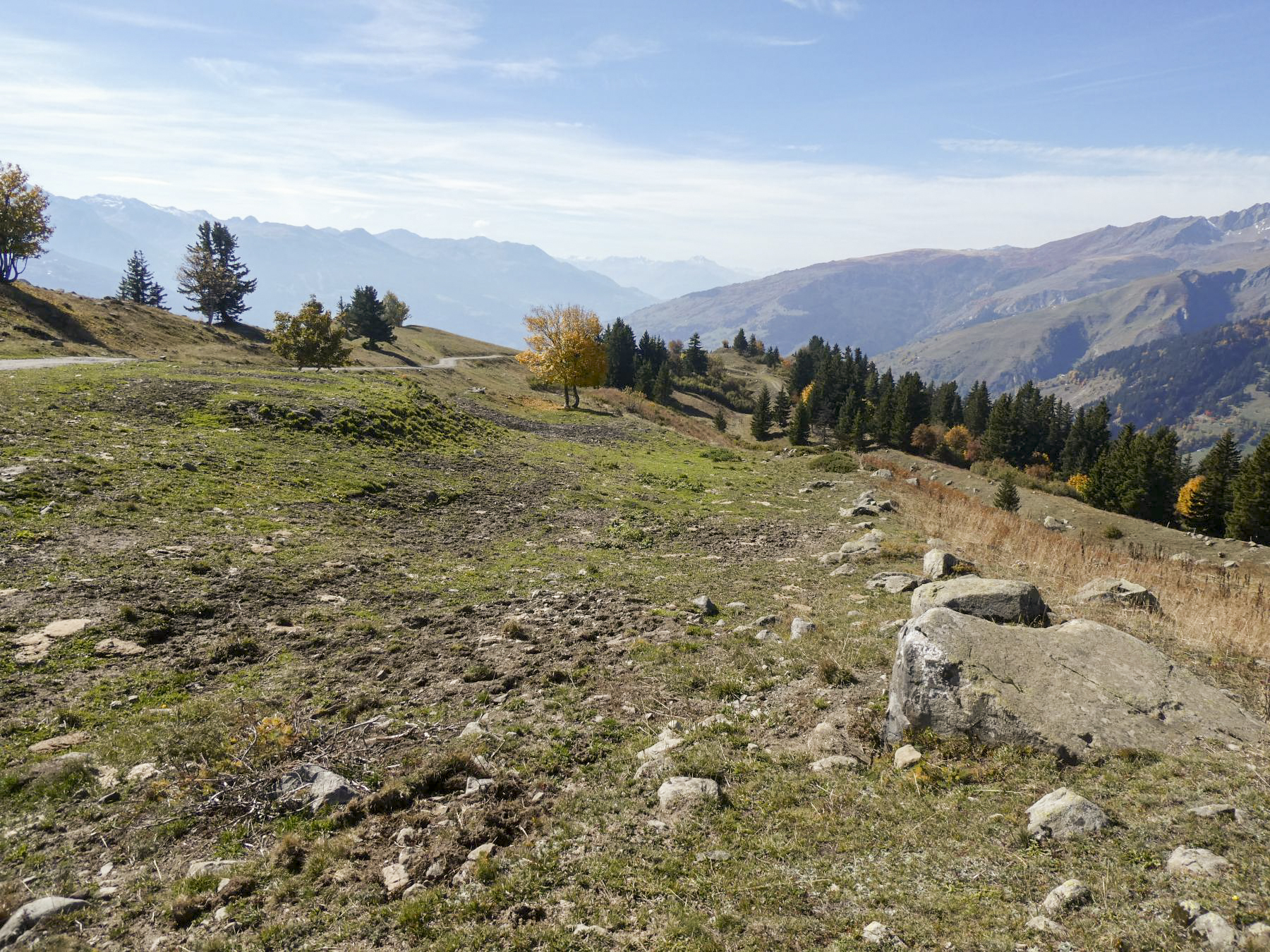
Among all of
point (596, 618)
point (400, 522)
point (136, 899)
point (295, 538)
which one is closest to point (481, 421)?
point (400, 522)

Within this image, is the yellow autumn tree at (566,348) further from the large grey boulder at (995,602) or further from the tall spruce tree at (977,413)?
the tall spruce tree at (977,413)

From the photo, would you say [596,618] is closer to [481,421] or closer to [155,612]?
[155,612]

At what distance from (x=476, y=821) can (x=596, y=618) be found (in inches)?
259

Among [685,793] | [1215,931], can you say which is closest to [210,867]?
A: [685,793]

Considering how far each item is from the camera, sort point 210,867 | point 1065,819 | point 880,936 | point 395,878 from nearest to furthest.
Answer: point 880,936 → point 1065,819 → point 395,878 → point 210,867

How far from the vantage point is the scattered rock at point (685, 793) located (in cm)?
710

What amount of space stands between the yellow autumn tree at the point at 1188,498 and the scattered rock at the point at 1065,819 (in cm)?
10879

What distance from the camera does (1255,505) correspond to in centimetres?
6906

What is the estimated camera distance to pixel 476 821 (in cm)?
682

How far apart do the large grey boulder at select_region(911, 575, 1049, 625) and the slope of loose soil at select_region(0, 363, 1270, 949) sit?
1266 millimetres

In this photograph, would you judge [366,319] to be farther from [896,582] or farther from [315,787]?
[315,787]

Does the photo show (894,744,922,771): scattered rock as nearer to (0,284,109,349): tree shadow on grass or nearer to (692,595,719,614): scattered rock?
(692,595,719,614): scattered rock

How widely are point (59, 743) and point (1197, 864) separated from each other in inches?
502

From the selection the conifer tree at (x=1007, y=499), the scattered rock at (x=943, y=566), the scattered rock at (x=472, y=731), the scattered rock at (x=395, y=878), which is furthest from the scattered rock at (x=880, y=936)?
the conifer tree at (x=1007, y=499)
